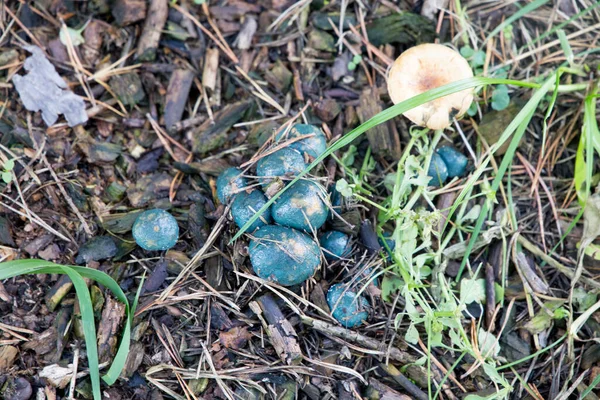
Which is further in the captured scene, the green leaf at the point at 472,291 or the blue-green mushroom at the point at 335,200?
the blue-green mushroom at the point at 335,200

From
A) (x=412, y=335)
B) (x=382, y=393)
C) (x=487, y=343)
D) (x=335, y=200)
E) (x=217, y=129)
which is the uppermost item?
(x=217, y=129)

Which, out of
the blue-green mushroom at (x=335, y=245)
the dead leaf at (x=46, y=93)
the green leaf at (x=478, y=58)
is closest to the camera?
the blue-green mushroom at (x=335, y=245)

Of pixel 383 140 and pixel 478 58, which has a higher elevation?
pixel 478 58

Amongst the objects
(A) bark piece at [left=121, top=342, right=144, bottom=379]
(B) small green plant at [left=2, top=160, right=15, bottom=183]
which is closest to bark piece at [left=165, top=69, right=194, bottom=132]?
(B) small green plant at [left=2, top=160, right=15, bottom=183]

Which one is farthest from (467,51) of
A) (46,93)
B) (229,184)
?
(46,93)

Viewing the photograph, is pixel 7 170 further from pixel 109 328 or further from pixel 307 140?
pixel 307 140

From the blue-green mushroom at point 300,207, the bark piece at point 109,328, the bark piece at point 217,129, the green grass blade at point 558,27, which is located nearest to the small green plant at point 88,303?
the bark piece at point 109,328

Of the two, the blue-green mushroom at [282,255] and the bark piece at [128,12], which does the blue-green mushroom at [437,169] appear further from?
the bark piece at [128,12]
